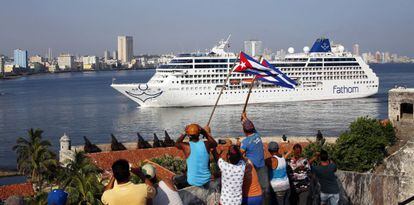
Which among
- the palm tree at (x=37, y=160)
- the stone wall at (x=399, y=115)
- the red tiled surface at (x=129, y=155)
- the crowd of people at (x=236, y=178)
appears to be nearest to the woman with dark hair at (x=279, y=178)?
the crowd of people at (x=236, y=178)

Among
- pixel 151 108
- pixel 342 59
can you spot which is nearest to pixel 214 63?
pixel 151 108

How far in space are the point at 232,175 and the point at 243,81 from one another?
58.7 metres

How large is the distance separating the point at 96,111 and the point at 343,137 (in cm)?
4317

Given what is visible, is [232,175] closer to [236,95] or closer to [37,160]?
[37,160]

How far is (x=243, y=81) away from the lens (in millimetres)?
64625

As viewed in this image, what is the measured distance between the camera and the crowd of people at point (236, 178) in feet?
17.4

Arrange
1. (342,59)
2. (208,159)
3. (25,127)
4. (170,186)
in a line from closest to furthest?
(170,186) → (208,159) → (25,127) → (342,59)

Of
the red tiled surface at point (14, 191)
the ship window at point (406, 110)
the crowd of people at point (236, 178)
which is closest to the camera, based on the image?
the crowd of people at point (236, 178)

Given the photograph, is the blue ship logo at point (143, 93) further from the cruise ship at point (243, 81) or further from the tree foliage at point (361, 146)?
the tree foliage at point (361, 146)

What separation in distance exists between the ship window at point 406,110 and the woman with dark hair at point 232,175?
20292mm

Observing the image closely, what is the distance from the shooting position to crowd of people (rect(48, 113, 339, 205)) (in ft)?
17.4

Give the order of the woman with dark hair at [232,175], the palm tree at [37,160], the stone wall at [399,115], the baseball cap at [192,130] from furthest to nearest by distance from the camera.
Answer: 1. the stone wall at [399,115]
2. the palm tree at [37,160]
3. the baseball cap at [192,130]
4. the woman with dark hair at [232,175]

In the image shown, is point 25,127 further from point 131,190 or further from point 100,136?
point 131,190

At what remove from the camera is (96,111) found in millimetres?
63000
